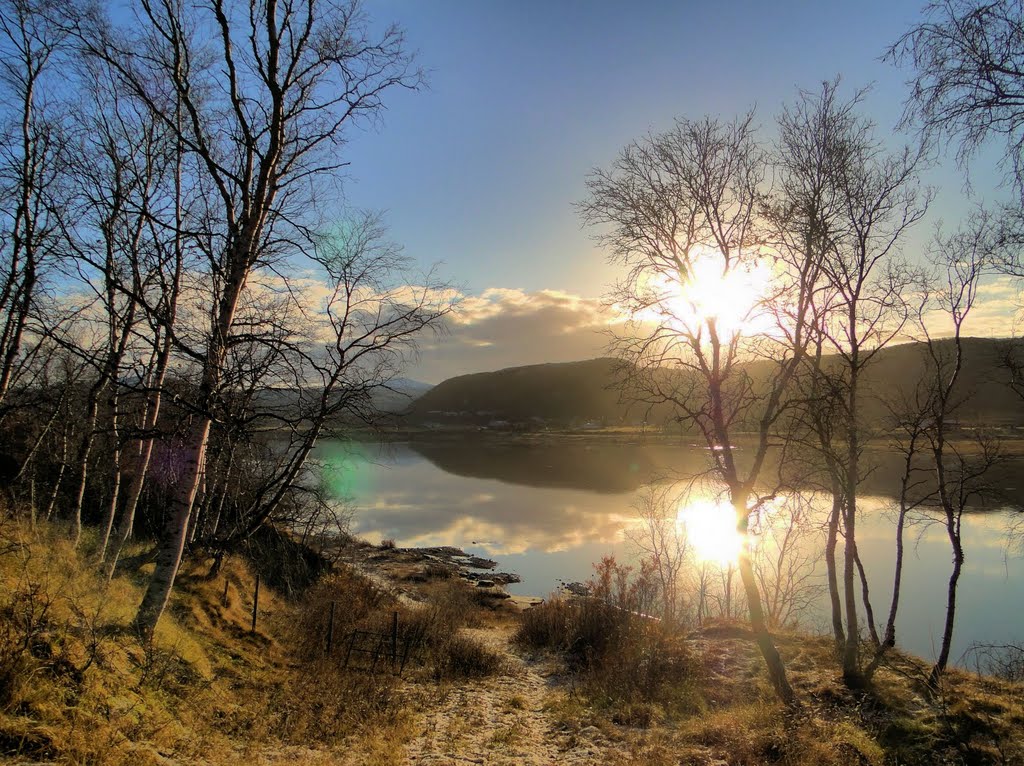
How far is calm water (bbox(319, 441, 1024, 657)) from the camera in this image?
23.2m

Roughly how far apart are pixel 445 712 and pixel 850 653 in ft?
29.2

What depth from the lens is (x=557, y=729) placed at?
11195 millimetres

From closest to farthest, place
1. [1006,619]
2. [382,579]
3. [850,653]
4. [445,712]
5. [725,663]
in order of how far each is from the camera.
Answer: [445,712], [850,653], [725,663], [1006,619], [382,579]

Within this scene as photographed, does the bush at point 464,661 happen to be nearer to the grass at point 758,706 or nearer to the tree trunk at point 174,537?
the grass at point 758,706

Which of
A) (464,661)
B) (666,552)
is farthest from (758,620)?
(666,552)

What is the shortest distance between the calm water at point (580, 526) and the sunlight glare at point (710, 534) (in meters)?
4.13

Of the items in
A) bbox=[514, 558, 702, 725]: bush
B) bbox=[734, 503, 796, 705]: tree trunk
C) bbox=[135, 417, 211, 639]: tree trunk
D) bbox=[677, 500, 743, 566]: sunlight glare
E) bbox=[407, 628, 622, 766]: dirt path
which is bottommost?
bbox=[677, 500, 743, 566]: sunlight glare

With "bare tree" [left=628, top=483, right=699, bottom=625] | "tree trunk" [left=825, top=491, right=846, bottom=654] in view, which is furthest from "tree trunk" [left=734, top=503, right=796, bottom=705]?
"bare tree" [left=628, top=483, right=699, bottom=625]

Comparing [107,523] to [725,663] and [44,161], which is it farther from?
[725,663]

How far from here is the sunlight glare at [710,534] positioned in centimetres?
3381

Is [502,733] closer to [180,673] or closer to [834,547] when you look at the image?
[180,673]

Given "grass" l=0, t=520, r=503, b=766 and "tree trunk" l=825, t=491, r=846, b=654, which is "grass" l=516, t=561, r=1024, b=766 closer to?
"tree trunk" l=825, t=491, r=846, b=654

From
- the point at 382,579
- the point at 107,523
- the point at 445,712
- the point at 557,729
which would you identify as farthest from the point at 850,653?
the point at 382,579

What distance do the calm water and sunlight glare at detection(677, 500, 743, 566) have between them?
4.13 metres
